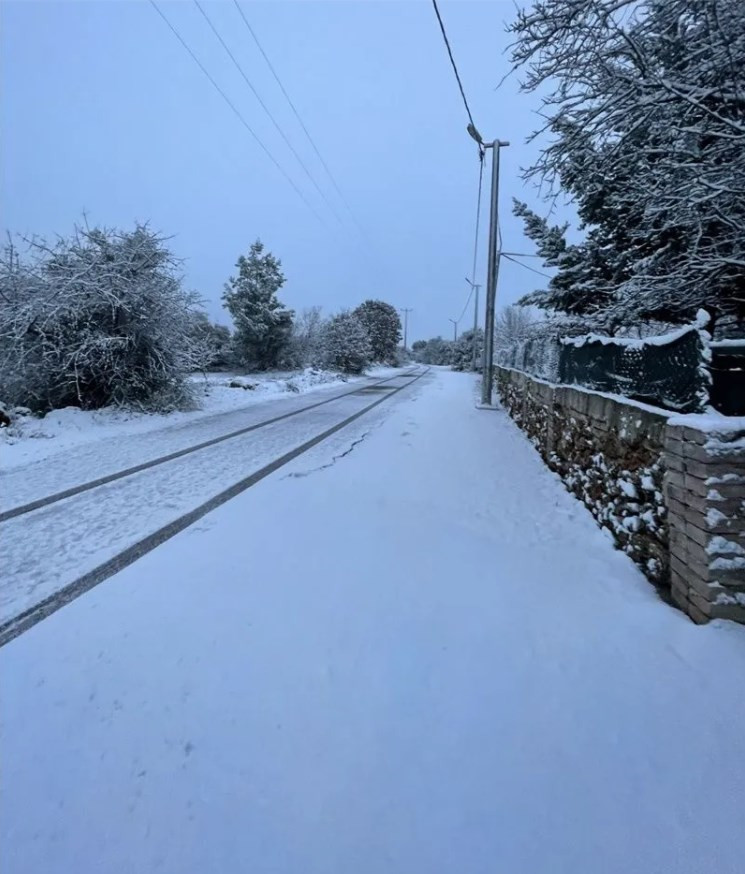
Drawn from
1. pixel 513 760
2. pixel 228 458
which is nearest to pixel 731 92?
pixel 513 760

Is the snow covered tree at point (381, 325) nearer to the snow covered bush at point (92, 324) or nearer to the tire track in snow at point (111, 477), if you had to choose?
the snow covered bush at point (92, 324)

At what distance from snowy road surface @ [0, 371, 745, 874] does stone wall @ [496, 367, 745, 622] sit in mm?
185

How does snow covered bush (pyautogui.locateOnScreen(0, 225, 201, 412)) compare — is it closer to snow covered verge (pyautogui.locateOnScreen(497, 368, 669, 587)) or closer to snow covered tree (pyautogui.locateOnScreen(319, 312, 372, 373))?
snow covered verge (pyautogui.locateOnScreen(497, 368, 669, 587))

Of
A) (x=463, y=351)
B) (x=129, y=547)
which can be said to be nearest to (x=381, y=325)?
(x=463, y=351)

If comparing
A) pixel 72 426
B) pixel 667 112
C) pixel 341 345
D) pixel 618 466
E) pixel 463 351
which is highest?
pixel 667 112

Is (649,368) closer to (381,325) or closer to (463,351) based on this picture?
(381,325)

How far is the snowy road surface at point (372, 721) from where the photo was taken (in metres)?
1.50

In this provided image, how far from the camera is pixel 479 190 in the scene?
1536 cm

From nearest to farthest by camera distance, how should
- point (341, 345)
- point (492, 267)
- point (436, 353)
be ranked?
point (492, 267), point (341, 345), point (436, 353)

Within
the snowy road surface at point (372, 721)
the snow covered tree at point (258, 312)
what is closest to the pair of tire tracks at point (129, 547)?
the snowy road surface at point (372, 721)

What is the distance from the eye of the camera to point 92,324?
9.78m

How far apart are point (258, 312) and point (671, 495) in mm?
28244

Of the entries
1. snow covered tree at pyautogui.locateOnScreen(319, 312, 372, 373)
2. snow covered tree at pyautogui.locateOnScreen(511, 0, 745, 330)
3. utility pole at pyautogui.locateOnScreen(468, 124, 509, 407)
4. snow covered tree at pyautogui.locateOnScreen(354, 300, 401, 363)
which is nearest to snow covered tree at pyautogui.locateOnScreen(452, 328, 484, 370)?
snow covered tree at pyautogui.locateOnScreen(354, 300, 401, 363)

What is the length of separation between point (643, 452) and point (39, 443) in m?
8.53
